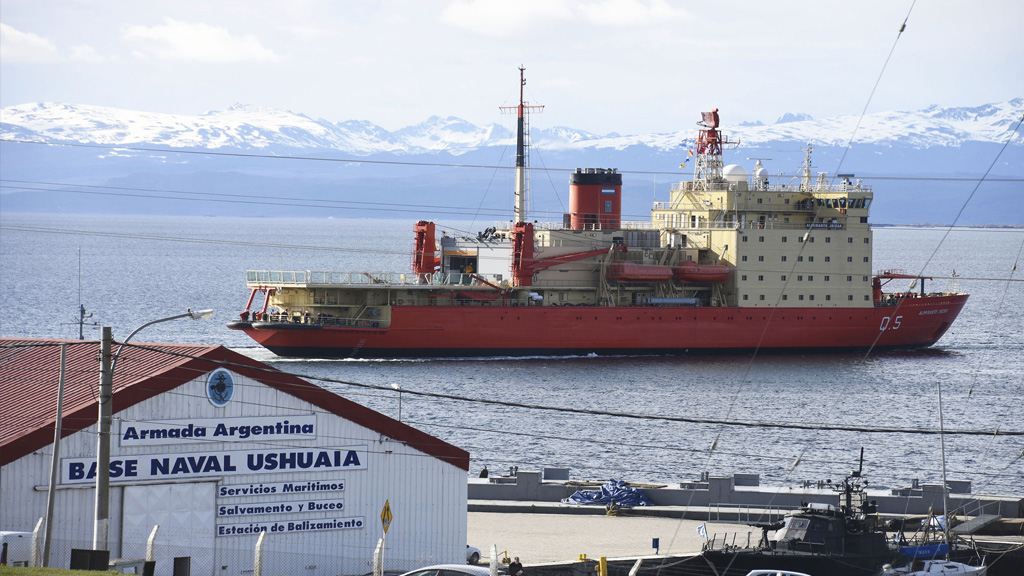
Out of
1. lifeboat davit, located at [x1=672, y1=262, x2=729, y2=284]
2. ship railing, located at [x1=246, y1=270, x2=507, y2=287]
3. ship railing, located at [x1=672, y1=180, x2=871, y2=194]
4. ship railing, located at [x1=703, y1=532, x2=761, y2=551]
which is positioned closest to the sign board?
ship railing, located at [x1=703, y1=532, x2=761, y2=551]

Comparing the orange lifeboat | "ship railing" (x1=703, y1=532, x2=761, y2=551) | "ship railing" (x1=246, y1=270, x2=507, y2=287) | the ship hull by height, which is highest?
the orange lifeboat

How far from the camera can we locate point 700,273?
2323 inches

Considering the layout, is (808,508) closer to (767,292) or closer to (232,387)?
(232,387)

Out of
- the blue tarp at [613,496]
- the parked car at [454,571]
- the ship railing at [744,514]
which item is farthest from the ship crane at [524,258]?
the parked car at [454,571]

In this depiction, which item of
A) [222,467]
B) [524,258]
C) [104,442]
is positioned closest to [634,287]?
[524,258]

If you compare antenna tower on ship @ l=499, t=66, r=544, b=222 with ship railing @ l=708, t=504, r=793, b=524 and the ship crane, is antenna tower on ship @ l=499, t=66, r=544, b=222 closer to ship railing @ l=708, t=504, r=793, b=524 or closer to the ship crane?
Result: the ship crane

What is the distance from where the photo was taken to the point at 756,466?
3559cm

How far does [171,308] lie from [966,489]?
2454 inches

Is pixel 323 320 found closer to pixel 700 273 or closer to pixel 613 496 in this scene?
pixel 700 273

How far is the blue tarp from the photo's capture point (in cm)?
2538

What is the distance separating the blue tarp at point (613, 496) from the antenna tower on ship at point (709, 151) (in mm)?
38477

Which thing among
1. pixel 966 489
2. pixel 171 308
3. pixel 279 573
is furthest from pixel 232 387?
pixel 171 308

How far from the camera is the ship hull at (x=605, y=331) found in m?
54.5

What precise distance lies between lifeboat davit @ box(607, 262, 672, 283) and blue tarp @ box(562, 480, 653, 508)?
32110mm
